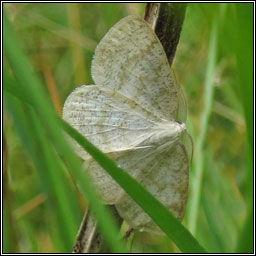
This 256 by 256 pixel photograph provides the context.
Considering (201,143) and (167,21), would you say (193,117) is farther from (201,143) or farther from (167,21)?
(167,21)

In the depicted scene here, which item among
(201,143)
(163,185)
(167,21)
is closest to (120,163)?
(163,185)

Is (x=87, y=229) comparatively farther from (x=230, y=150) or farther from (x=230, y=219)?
(x=230, y=150)

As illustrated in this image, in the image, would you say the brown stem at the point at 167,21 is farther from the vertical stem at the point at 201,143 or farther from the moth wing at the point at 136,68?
the vertical stem at the point at 201,143

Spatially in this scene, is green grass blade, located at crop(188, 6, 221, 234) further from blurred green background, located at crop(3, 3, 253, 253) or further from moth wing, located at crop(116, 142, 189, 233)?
moth wing, located at crop(116, 142, 189, 233)

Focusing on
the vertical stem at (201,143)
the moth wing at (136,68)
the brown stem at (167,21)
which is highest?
the brown stem at (167,21)

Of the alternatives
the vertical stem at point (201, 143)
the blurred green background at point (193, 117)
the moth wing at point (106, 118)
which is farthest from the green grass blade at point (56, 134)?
the vertical stem at point (201, 143)
